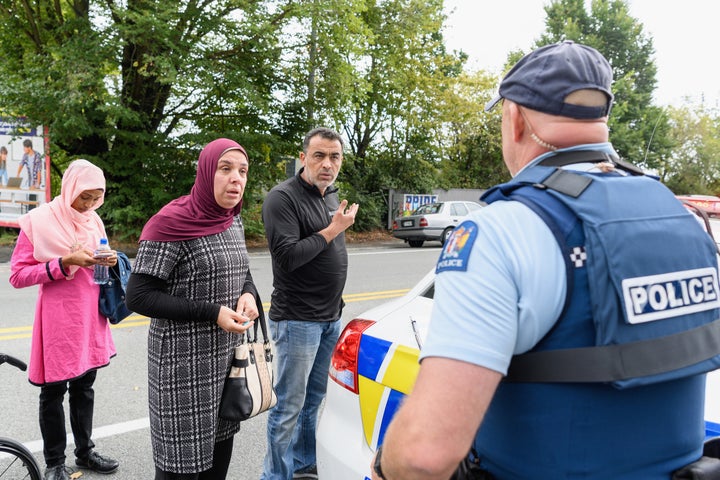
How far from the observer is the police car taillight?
2.25 meters

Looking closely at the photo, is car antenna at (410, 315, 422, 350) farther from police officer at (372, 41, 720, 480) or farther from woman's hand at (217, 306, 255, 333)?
police officer at (372, 41, 720, 480)

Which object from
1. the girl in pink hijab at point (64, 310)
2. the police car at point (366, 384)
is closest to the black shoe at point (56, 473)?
the girl in pink hijab at point (64, 310)

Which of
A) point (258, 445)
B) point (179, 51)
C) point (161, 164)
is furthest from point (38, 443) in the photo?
point (161, 164)

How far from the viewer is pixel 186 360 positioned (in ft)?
7.66

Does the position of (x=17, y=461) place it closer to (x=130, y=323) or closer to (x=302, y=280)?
(x=302, y=280)

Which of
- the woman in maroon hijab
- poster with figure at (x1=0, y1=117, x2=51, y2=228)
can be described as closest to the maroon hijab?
the woman in maroon hijab

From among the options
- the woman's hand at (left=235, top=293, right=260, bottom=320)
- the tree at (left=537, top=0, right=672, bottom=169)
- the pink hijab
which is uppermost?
the tree at (left=537, top=0, right=672, bottom=169)

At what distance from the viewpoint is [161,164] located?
13820 mm

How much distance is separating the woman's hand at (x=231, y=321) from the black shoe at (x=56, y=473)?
148 centimetres

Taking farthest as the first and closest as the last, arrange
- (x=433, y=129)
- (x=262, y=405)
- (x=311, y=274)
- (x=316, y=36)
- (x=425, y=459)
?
1. (x=433, y=129)
2. (x=316, y=36)
3. (x=311, y=274)
4. (x=262, y=405)
5. (x=425, y=459)

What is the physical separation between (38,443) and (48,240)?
145 centimetres

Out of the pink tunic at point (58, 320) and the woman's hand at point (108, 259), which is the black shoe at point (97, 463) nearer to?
the pink tunic at point (58, 320)

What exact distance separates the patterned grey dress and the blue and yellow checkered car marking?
67cm

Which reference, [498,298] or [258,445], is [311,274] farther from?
[498,298]
